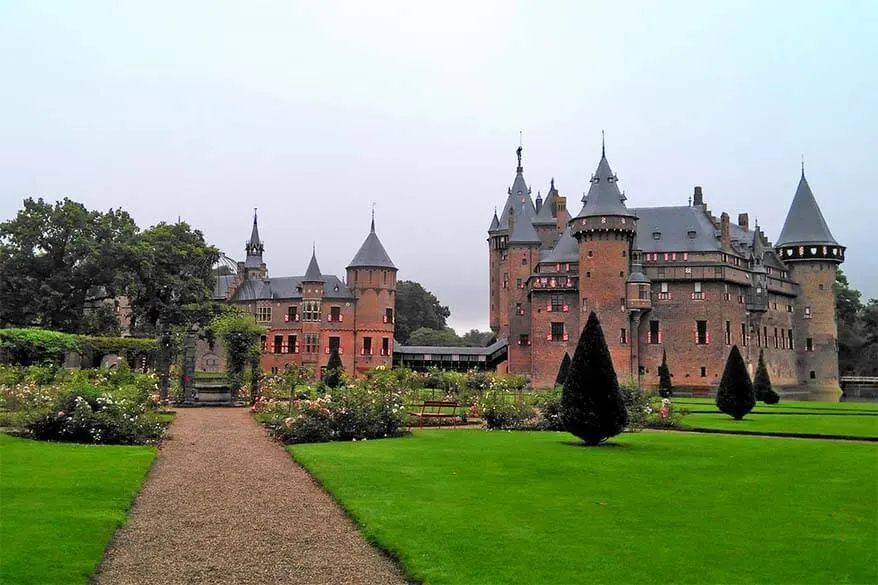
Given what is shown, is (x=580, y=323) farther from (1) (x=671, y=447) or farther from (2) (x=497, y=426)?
(1) (x=671, y=447)

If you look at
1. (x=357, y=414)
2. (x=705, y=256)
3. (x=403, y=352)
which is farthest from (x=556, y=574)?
(x=403, y=352)

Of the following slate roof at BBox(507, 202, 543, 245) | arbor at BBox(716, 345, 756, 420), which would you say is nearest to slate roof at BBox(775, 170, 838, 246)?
slate roof at BBox(507, 202, 543, 245)

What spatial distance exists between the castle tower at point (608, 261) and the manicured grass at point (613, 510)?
126 feet

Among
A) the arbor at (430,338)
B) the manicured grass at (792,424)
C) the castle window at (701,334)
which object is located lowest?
the manicured grass at (792,424)

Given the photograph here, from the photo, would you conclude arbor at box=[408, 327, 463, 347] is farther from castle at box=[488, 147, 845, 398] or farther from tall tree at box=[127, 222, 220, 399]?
tall tree at box=[127, 222, 220, 399]

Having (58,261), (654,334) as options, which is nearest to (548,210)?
(654,334)

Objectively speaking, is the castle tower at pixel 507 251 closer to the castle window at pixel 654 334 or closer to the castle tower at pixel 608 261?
the castle tower at pixel 608 261

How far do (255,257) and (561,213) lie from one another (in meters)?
32.4

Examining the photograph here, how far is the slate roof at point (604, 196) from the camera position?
2227 inches

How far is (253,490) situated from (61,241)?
42.2 m

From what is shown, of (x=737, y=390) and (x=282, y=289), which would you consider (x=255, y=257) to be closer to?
(x=282, y=289)

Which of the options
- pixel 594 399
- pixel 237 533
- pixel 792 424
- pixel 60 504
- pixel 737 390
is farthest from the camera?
pixel 737 390

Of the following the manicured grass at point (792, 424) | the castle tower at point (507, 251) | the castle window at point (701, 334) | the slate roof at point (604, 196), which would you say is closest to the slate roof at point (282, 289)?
the castle tower at point (507, 251)

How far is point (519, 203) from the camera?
70.6 m
